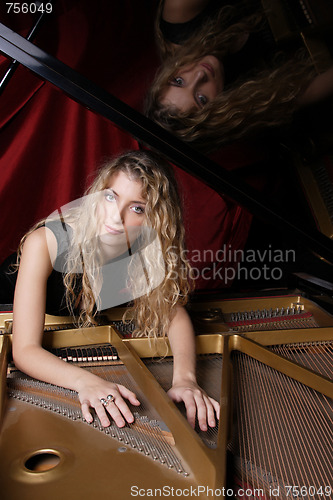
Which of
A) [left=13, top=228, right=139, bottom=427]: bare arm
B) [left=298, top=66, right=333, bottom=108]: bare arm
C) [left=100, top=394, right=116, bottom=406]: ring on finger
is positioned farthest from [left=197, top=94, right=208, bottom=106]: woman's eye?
[left=100, top=394, right=116, bottom=406]: ring on finger

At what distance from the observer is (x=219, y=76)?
3.93m

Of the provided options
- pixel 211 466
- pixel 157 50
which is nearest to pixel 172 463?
pixel 211 466

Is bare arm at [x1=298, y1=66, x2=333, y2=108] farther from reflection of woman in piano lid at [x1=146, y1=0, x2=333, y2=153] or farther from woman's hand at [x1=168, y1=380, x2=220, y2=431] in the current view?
woman's hand at [x1=168, y1=380, x2=220, y2=431]

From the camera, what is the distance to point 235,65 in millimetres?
3955

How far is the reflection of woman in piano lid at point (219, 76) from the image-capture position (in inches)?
147

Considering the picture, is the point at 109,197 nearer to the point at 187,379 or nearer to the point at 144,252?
the point at 144,252

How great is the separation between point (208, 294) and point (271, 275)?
1.84 metres

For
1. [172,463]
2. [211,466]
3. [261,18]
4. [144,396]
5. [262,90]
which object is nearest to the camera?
[211,466]

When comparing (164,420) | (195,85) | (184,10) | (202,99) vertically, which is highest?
(184,10)

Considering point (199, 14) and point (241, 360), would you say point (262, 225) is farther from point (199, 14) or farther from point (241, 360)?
point (241, 360)

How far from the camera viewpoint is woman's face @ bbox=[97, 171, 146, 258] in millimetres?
2174

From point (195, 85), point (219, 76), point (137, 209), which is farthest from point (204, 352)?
point (219, 76)

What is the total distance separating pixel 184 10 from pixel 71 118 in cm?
143

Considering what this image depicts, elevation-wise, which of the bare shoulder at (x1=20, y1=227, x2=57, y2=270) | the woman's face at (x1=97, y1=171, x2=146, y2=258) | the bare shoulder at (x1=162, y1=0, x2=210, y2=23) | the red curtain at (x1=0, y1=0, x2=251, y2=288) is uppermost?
the bare shoulder at (x1=162, y1=0, x2=210, y2=23)
